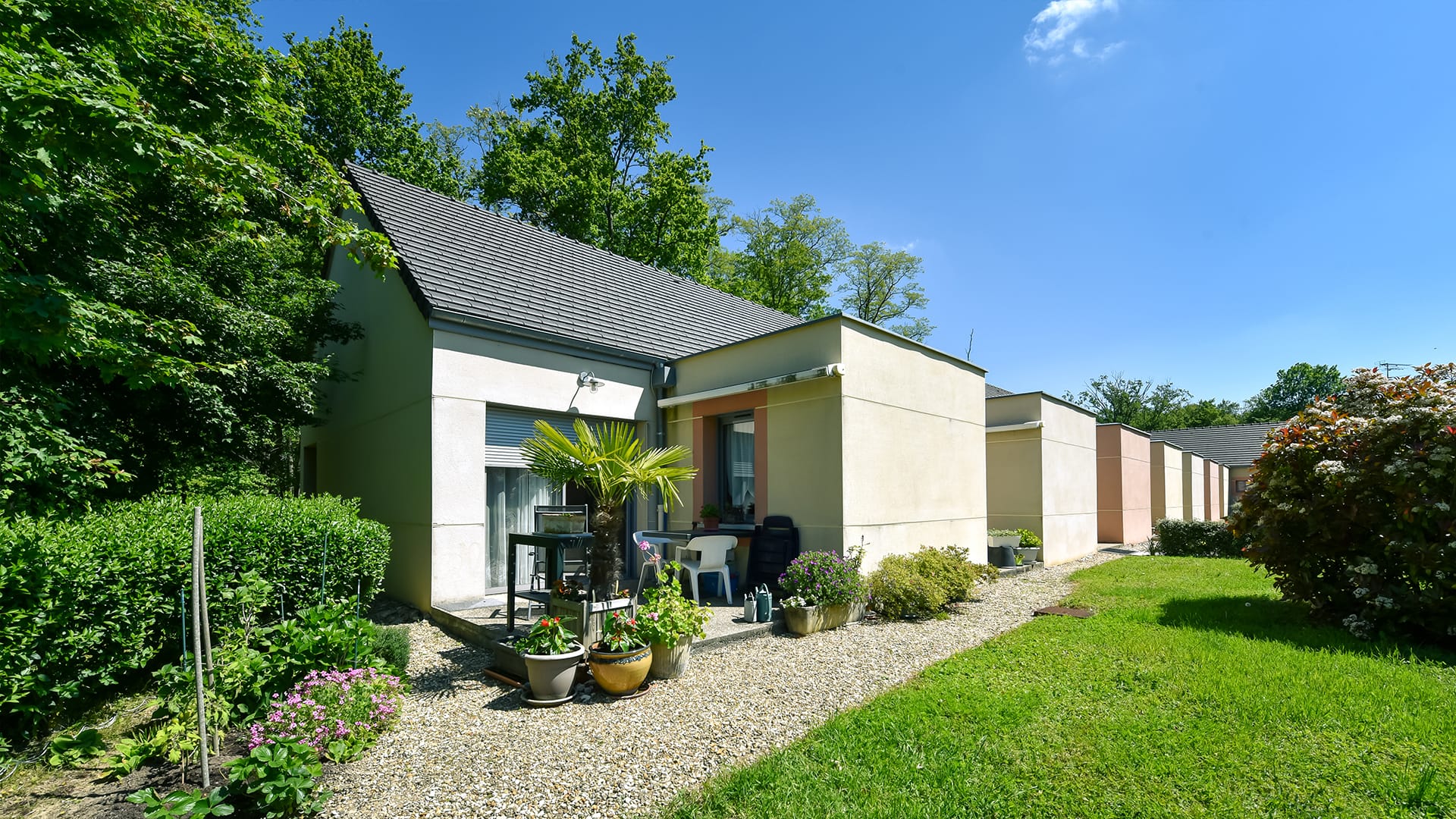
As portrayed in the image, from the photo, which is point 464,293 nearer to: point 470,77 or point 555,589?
point 555,589

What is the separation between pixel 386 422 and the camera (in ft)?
29.5

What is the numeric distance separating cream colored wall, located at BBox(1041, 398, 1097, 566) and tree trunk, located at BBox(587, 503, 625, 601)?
34.9ft

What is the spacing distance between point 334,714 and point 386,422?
5.94m

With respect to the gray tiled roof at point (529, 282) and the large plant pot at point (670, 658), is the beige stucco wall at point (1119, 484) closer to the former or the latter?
the gray tiled roof at point (529, 282)

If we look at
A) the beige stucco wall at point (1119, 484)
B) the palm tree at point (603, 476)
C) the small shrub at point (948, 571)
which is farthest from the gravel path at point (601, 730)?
the beige stucco wall at point (1119, 484)

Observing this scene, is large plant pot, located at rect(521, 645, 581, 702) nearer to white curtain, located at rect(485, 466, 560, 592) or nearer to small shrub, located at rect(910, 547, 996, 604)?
white curtain, located at rect(485, 466, 560, 592)

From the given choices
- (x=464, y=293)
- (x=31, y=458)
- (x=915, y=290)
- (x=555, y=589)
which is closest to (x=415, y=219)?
(x=464, y=293)

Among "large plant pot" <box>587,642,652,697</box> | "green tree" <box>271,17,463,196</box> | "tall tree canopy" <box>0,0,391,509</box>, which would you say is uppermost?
"green tree" <box>271,17,463,196</box>

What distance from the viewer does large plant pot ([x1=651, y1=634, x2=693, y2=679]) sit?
522 centimetres

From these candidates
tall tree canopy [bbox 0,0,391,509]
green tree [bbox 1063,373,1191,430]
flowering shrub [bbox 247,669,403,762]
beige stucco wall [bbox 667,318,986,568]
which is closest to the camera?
flowering shrub [bbox 247,669,403,762]

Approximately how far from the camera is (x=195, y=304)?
8.02 metres

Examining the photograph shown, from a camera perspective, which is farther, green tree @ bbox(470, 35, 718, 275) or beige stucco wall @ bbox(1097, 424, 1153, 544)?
green tree @ bbox(470, 35, 718, 275)

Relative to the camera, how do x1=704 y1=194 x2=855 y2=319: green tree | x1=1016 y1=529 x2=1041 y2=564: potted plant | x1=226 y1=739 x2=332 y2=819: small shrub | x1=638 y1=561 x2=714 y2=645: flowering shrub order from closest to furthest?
x1=226 y1=739 x2=332 y2=819: small shrub, x1=638 y1=561 x2=714 y2=645: flowering shrub, x1=1016 y1=529 x2=1041 y2=564: potted plant, x1=704 y1=194 x2=855 y2=319: green tree

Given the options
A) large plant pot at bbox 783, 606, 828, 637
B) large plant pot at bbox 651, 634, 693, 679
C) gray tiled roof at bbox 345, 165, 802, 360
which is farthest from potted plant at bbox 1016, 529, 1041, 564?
large plant pot at bbox 651, 634, 693, 679
